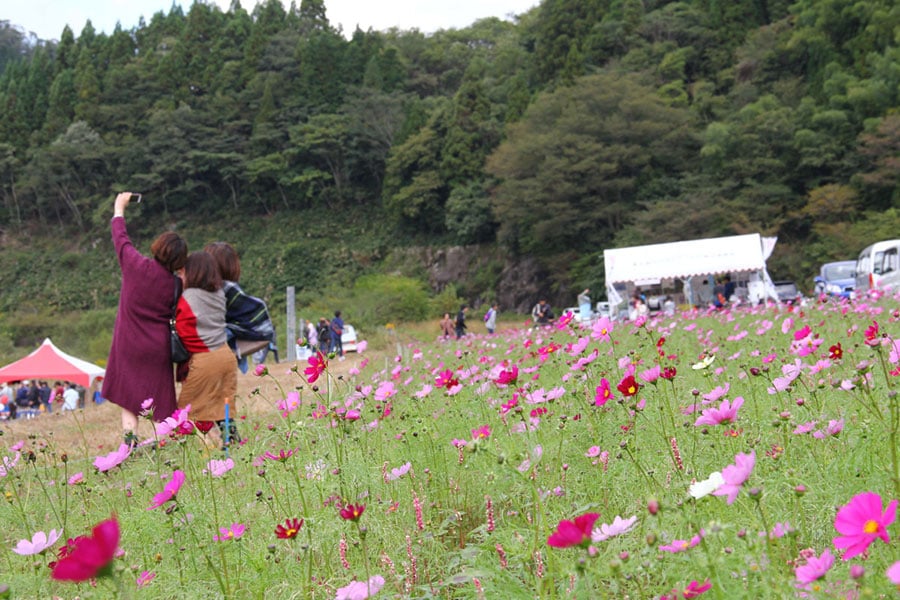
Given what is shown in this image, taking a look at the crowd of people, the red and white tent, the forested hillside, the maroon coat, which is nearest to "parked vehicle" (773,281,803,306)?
the forested hillside

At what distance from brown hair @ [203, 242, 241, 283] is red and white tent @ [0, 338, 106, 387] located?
1006 cm

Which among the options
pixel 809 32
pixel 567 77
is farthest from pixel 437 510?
pixel 567 77

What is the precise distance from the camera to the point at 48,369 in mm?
12406

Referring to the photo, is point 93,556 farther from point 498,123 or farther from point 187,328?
point 498,123

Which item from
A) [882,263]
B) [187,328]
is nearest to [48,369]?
[187,328]

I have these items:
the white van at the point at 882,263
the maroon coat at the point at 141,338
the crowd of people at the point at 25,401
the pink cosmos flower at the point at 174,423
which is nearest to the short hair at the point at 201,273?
the maroon coat at the point at 141,338

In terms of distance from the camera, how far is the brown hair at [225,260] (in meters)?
3.24

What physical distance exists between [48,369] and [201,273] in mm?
10660

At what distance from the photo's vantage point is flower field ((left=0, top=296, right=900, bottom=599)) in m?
0.93

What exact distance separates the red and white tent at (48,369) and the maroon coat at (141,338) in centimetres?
995

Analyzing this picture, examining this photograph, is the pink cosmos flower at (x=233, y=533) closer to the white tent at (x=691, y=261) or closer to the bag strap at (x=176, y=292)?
the bag strap at (x=176, y=292)

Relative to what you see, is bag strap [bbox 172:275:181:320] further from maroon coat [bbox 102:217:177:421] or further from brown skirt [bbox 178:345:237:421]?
brown skirt [bbox 178:345:237:421]

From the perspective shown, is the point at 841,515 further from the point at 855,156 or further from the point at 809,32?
the point at 809,32

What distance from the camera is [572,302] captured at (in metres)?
25.3
